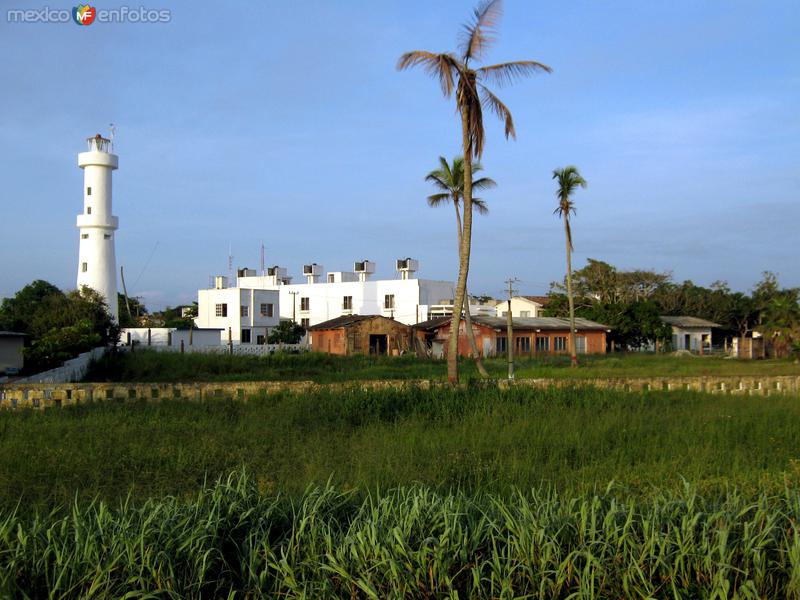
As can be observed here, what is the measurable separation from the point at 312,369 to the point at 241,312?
30.6 meters

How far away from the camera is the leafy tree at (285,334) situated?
5775 centimetres

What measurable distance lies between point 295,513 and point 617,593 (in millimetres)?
2528

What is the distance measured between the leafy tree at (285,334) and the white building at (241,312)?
5.45ft

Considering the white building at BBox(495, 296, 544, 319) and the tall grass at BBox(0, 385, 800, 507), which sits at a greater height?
the white building at BBox(495, 296, 544, 319)

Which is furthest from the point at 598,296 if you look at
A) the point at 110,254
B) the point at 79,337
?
the point at 79,337

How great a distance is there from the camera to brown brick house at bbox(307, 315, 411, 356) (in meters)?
47.0

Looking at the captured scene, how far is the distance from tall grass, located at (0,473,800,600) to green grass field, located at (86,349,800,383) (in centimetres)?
1980


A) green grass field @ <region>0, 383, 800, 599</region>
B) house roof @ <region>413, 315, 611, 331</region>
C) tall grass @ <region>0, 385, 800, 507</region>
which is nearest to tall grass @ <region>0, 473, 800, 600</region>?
green grass field @ <region>0, 383, 800, 599</region>

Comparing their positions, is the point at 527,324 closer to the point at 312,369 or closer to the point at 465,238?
the point at 312,369

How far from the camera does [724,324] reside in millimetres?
69000

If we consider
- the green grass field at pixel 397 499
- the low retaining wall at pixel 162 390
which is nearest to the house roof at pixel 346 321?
the low retaining wall at pixel 162 390

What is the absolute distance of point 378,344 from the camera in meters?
48.6

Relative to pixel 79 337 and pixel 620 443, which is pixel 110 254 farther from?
pixel 620 443

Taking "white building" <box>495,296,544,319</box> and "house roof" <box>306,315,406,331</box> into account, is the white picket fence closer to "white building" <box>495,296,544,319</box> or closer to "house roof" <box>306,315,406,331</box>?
"house roof" <box>306,315,406,331</box>
